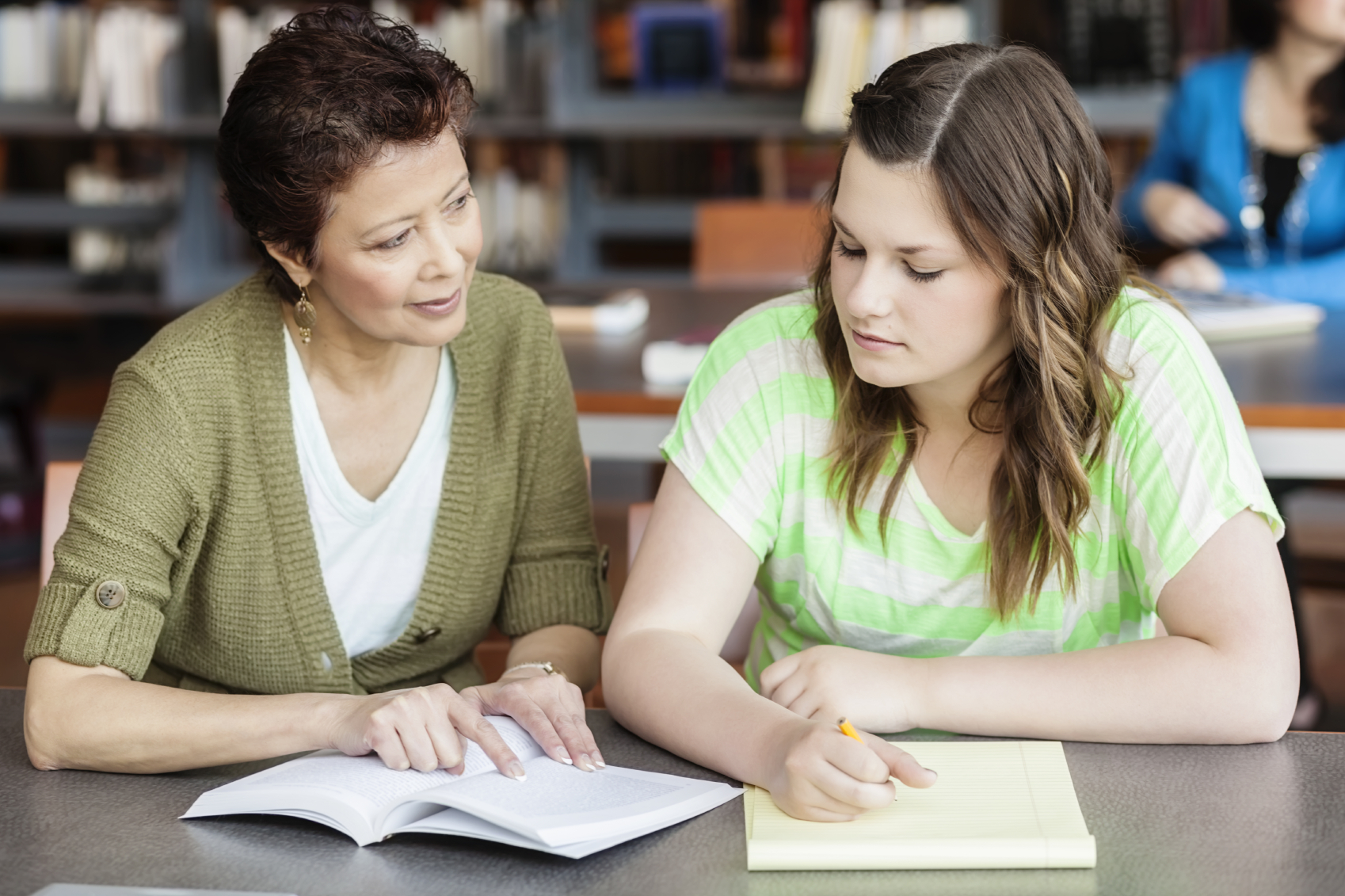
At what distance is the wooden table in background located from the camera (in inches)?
69.2

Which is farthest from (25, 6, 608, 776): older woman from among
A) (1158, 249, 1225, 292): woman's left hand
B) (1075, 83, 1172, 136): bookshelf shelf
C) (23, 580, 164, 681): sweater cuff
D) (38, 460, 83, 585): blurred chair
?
(1075, 83, 1172, 136): bookshelf shelf

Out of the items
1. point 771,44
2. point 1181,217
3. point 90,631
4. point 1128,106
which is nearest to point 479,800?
point 90,631

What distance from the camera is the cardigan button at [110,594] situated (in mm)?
1220

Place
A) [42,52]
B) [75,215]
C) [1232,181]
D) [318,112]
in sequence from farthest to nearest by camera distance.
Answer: [75,215] → [42,52] → [1232,181] → [318,112]

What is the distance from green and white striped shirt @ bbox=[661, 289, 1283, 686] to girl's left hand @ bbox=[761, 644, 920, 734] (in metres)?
0.17

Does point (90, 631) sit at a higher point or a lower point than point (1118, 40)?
lower

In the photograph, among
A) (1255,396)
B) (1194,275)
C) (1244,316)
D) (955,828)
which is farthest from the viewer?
(1194,275)

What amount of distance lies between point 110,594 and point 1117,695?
2.73 feet

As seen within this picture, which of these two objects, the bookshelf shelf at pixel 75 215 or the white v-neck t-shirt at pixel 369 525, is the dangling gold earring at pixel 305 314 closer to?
the white v-neck t-shirt at pixel 369 525

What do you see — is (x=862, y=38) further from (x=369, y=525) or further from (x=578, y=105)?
(x=369, y=525)

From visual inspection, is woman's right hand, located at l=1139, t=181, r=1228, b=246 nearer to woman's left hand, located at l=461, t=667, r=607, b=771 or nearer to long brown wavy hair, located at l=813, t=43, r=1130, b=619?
long brown wavy hair, located at l=813, t=43, r=1130, b=619

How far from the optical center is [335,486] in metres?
1.43

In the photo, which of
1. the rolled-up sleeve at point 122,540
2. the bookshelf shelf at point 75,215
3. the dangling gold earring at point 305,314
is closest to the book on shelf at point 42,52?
the bookshelf shelf at point 75,215

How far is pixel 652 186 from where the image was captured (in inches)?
180
